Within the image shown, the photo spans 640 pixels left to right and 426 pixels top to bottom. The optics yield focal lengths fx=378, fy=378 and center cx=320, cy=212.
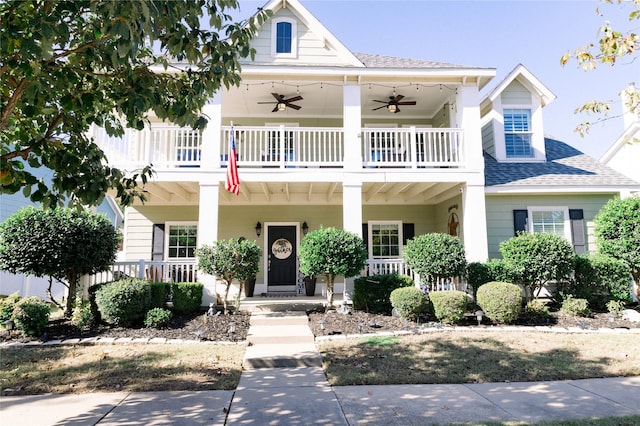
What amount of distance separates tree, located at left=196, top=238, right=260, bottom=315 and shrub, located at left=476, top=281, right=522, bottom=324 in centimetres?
511

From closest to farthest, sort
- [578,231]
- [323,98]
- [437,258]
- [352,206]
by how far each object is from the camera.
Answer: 1. [437,258]
2. [352,206]
3. [578,231]
4. [323,98]

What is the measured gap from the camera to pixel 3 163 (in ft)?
10.7

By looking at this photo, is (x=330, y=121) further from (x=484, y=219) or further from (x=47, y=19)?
(x=47, y=19)

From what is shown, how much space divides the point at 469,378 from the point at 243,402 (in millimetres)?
2897

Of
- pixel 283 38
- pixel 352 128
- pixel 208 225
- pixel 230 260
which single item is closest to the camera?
pixel 230 260

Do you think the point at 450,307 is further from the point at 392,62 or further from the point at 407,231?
the point at 392,62

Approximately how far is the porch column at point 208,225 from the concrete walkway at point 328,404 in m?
4.32

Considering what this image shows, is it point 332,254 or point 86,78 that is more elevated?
point 86,78

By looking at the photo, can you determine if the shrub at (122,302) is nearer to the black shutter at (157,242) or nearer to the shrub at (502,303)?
the black shutter at (157,242)

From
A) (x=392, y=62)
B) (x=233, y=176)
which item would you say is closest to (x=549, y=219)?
(x=392, y=62)

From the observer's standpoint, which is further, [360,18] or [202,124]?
[360,18]

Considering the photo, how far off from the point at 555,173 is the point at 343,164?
648 cm

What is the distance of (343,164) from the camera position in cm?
999

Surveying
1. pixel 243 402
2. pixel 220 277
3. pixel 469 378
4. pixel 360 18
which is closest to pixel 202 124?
pixel 243 402
